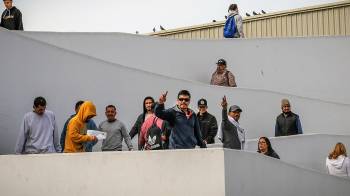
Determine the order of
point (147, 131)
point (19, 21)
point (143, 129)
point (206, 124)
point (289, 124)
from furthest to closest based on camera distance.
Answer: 1. point (19, 21)
2. point (289, 124)
3. point (206, 124)
4. point (143, 129)
5. point (147, 131)

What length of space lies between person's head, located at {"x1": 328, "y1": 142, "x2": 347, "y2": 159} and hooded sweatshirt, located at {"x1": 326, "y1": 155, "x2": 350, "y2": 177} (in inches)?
2.0

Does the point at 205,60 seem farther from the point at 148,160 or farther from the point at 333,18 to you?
the point at 148,160

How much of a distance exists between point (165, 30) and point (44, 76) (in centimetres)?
830

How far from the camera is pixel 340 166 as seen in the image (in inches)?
516

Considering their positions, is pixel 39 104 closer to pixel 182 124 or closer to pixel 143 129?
pixel 143 129

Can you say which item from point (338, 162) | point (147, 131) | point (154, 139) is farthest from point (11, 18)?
point (338, 162)

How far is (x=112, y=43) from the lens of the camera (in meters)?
15.7

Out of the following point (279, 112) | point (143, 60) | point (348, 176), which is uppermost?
point (143, 60)

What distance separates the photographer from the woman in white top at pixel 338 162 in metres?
13.1

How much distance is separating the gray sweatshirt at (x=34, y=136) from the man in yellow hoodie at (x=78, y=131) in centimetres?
84

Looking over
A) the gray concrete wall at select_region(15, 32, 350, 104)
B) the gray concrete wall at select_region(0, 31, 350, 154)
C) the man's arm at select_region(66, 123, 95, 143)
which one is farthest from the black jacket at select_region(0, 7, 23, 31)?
the man's arm at select_region(66, 123, 95, 143)

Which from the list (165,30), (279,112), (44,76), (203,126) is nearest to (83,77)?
(44,76)

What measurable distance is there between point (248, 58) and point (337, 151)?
434 centimetres

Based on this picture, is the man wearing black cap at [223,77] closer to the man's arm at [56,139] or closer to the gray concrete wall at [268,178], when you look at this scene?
the gray concrete wall at [268,178]
